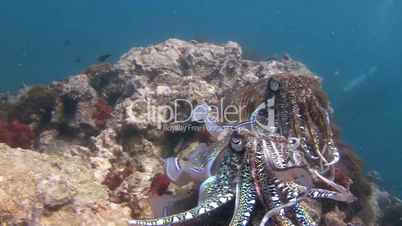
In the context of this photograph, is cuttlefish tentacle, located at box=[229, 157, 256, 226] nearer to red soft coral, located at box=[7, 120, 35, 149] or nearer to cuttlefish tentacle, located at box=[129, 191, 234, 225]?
cuttlefish tentacle, located at box=[129, 191, 234, 225]

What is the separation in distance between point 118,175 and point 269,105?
2292 mm

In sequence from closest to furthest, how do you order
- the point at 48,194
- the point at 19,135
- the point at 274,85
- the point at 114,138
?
the point at 48,194 → the point at 274,85 → the point at 114,138 → the point at 19,135

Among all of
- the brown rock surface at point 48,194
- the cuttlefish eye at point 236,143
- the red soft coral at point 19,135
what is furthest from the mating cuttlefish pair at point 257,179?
the red soft coral at point 19,135

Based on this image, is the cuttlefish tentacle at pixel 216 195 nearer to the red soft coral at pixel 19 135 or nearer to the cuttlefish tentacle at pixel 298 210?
the cuttlefish tentacle at pixel 298 210

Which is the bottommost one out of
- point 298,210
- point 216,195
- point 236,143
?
point 298,210

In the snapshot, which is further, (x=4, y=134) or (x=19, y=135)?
(x=19, y=135)

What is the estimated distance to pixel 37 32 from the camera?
103 meters

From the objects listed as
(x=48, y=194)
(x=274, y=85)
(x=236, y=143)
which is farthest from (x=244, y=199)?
(x=274, y=85)

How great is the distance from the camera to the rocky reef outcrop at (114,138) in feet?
13.9

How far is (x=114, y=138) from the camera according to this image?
265 inches

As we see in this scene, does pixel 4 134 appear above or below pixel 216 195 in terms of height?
above

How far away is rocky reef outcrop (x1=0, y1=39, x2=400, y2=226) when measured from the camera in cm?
425

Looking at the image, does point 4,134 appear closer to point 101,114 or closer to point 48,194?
point 101,114

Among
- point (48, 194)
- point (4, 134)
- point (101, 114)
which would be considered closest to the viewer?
point (48, 194)
